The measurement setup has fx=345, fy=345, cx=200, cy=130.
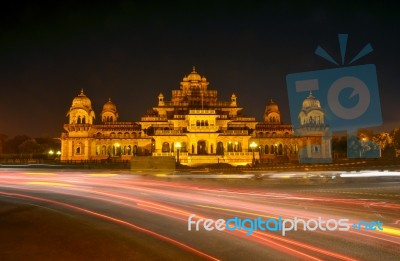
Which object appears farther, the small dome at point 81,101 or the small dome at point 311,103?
the small dome at point 311,103

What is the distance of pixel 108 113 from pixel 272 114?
42.0 metres

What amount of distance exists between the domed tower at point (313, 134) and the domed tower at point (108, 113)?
44.8 meters

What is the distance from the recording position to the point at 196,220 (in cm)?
1255

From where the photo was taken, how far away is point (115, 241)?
10047 millimetres

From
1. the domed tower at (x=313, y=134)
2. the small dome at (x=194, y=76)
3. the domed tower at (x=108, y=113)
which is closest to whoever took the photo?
the domed tower at (x=313, y=134)

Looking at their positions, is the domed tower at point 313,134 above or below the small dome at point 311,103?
below

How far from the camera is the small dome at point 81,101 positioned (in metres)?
73.0

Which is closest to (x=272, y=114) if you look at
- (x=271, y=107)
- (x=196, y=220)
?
(x=271, y=107)

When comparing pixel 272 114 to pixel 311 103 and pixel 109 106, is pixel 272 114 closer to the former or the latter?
pixel 311 103

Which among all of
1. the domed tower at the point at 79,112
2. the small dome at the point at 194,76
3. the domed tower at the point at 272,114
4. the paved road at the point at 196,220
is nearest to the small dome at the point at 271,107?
the domed tower at the point at 272,114

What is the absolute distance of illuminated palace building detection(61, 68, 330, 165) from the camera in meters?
65.1
